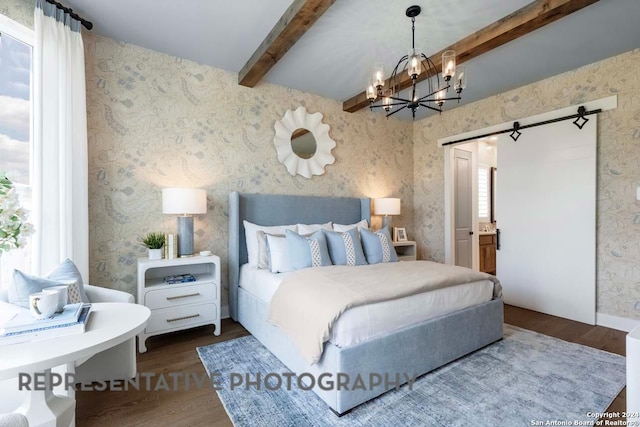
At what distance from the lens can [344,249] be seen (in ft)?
9.45

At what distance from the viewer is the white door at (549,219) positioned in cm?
309

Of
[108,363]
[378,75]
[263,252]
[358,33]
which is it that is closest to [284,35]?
[358,33]

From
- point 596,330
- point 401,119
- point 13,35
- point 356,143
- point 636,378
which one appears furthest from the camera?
point 401,119

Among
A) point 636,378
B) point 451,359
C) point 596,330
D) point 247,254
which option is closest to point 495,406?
point 451,359

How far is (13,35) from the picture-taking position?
79.3 inches

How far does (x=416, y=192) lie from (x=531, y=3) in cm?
300

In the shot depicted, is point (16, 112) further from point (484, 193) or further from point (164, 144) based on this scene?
point (484, 193)

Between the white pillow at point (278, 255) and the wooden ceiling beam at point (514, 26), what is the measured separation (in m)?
2.30

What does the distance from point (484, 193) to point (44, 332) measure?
249 inches

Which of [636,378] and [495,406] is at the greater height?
[636,378]

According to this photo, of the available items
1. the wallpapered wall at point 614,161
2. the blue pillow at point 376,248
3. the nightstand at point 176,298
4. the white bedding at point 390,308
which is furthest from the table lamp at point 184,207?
the wallpapered wall at point 614,161

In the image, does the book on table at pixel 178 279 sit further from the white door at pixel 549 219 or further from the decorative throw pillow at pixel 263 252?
the white door at pixel 549 219

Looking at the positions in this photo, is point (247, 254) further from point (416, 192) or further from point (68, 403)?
point (416, 192)

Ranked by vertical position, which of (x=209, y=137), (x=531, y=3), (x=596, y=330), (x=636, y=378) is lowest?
(x=596, y=330)
